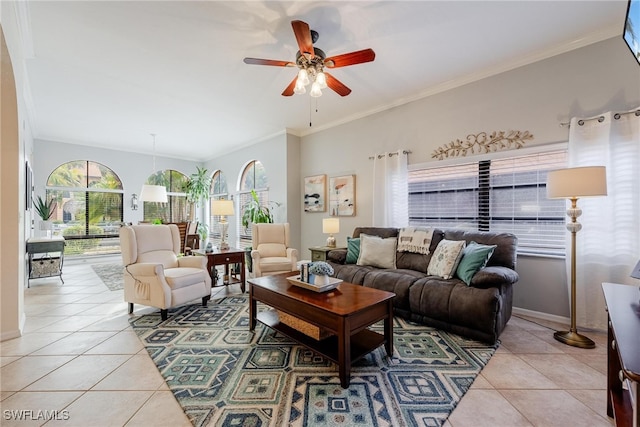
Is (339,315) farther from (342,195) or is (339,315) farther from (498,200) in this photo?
(342,195)

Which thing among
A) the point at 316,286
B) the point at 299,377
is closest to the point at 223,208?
the point at 316,286

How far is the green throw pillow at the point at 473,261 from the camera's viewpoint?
8.60 ft

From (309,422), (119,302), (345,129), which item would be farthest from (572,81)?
(119,302)

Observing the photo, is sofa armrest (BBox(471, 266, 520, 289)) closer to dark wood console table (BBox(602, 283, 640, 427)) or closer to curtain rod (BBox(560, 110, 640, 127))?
dark wood console table (BBox(602, 283, 640, 427))

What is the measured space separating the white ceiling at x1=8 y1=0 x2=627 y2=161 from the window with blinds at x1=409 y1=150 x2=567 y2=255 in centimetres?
113

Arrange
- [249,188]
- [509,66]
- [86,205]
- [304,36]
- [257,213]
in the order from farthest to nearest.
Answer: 1. [249,188]
2. [86,205]
3. [257,213]
4. [509,66]
5. [304,36]

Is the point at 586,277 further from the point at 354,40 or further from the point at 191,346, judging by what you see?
the point at 191,346

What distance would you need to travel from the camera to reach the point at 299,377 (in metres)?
1.90

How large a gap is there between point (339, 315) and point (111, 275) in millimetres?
5370

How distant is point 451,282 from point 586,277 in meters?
1.34

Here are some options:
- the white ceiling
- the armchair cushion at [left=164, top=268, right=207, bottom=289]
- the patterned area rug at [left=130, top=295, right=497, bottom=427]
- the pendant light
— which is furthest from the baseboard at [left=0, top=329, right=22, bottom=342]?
the white ceiling

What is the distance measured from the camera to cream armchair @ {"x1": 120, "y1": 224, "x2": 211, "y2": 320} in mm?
2928

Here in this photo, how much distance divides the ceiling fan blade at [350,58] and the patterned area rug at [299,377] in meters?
2.48

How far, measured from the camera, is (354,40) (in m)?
2.68
